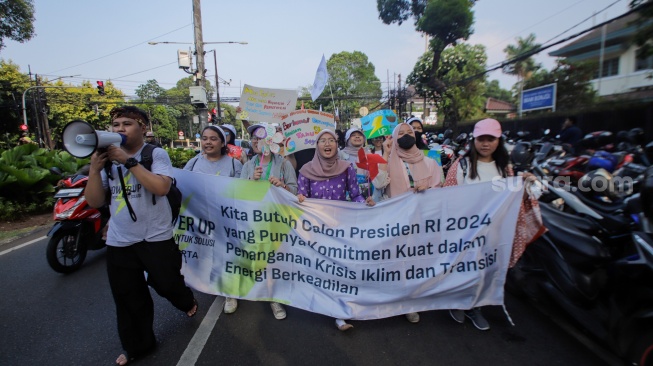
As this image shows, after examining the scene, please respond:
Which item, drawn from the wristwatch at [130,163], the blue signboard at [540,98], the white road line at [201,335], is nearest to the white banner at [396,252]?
the white road line at [201,335]

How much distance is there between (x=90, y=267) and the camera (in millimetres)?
4371

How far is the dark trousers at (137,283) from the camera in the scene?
2.37m

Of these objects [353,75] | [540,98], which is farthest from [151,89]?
[540,98]

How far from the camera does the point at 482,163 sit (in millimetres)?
2945

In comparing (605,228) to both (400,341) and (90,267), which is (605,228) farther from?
(90,267)

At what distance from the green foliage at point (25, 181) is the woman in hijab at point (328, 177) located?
6.54 metres

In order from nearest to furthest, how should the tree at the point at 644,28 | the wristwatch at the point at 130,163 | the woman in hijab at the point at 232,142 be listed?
1. the wristwatch at the point at 130,163
2. the woman in hijab at the point at 232,142
3. the tree at the point at 644,28

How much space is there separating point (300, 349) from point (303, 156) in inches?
110

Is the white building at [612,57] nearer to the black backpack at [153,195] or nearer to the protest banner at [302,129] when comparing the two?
the protest banner at [302,129]

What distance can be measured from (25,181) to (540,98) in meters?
18.2

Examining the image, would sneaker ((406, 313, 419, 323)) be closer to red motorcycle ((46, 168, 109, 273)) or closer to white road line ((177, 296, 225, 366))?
white road line ((177, 296, 225, 366))

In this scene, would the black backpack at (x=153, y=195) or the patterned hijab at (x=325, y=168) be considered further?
the patterned hijab at (x=325, y=168)

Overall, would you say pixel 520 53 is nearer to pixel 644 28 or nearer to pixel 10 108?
pixel 644 28

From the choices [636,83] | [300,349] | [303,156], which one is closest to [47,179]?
[303,156]
